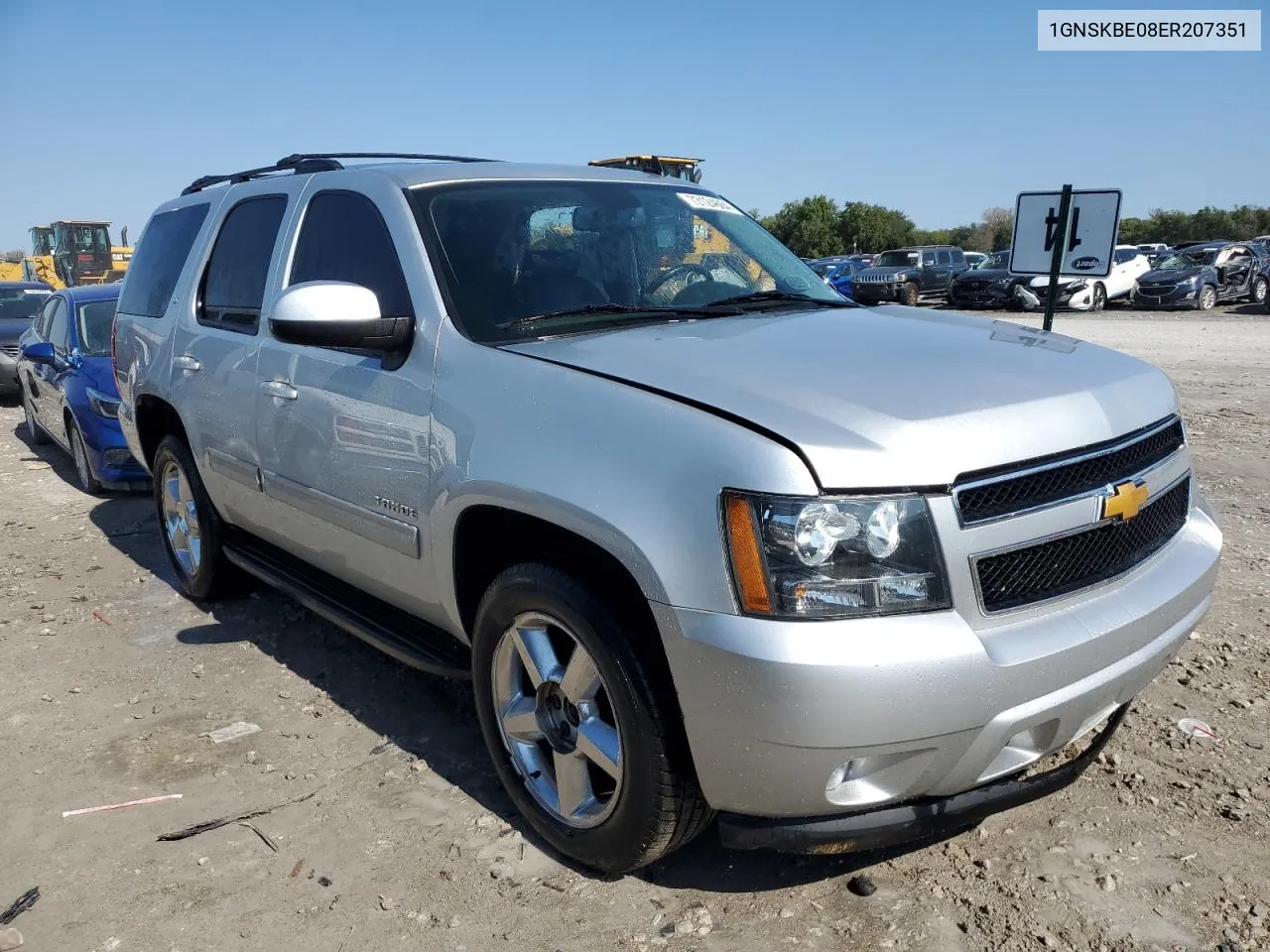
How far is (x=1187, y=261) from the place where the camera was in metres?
26.8

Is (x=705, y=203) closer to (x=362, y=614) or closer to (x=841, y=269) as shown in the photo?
(x=362, y=614)

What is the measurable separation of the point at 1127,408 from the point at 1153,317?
24134 mm

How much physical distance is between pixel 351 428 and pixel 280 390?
0.55 metres

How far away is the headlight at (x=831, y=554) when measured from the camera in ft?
A: 7.05

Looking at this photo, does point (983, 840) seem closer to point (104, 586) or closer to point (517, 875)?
point (517, 875)

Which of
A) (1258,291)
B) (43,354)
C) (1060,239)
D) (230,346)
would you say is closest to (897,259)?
(1258,291)

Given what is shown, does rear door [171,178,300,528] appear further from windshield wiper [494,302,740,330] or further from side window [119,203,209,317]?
windshield wiper [494,302,740,330]

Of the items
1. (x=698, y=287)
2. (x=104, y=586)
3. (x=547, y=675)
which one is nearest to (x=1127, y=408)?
(x=698, y=287)

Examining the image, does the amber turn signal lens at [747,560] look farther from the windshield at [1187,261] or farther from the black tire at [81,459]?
the windshield at [1187,261]

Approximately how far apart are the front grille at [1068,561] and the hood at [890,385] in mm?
216

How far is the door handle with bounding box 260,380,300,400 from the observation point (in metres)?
3.61

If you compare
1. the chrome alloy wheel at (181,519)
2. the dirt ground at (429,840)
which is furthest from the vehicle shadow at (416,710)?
the chrome alloy wheel at (181,519)

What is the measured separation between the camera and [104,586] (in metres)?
5.57

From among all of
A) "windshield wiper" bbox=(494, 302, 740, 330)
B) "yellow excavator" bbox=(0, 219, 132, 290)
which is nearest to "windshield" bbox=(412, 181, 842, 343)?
"windshield wiper" bbox=(494, 302, 740, 330)
